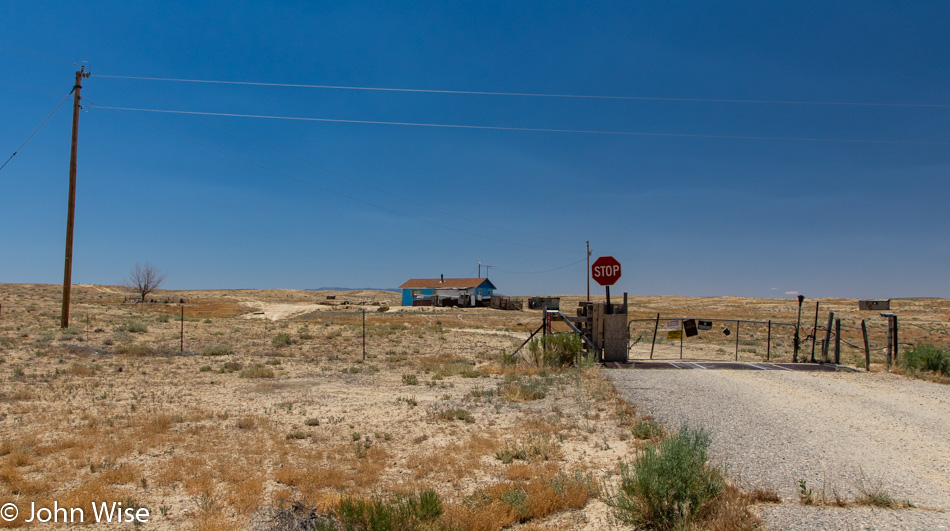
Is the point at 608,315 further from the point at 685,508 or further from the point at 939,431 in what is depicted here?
the point at 685,508

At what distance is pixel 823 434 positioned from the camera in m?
8.48

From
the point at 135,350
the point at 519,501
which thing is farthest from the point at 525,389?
the point at 135,350

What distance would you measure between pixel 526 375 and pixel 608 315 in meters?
3.55

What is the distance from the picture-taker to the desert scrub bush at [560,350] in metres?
18.1

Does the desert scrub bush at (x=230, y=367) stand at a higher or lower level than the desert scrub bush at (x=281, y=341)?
lower

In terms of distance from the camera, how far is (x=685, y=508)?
5188 millimetres

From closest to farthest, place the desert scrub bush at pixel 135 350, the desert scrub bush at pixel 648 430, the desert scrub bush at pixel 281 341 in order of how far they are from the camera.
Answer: the desert scrub bush at pixel 648 430
the desert scrub bush at pixel 135 350
the desert scrub bush at pixel 281 341

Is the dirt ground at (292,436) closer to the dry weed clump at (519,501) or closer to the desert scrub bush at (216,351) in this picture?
the dry weed clump at (519,501)

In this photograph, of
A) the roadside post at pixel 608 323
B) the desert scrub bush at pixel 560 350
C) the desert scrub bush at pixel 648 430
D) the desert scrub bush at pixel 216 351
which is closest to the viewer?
the desert scrub bush at pixel 648 430

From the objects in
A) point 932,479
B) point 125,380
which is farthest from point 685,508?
point 125,380

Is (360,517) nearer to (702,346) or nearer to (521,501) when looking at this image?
(521,501)

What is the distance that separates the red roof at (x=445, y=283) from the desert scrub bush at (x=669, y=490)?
7843 centimetres

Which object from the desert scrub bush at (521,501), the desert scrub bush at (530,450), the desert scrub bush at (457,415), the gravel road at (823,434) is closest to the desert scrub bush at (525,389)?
the gravel road at (823,434)

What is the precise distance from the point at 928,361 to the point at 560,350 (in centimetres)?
1028
